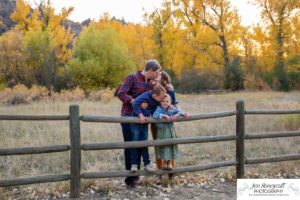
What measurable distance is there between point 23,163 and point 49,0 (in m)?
35.7

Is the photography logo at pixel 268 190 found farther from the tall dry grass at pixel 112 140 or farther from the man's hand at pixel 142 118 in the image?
the man's hand at pixel 142 118

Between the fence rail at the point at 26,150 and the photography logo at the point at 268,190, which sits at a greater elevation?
the fence rail at the point at 26,150

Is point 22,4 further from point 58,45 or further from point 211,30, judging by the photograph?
point 211,30

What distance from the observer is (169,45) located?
42.4 meters

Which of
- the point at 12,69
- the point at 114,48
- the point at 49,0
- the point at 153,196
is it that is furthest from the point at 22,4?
the point at 153,196

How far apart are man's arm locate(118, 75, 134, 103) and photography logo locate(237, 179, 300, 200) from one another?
6.88ft

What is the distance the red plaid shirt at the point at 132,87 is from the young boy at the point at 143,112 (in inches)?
6.2

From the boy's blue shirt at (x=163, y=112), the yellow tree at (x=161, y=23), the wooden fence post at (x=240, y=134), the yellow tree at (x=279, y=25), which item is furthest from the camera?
A: the yellow tree at (x=161, y=23)

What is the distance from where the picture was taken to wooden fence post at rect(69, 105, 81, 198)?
5.40 metres

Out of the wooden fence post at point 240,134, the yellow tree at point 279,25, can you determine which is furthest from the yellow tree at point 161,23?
the wooden fence post at point 240,134

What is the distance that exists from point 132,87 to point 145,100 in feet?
1.02

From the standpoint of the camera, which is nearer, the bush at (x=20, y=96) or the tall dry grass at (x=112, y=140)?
the tall dry grass at (x=112, y=140)

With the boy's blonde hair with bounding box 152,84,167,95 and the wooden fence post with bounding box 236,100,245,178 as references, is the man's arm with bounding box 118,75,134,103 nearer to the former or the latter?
the boy's blonde hair with bounding box 152,84,167,95

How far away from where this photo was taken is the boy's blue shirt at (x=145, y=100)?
572 centimetres
